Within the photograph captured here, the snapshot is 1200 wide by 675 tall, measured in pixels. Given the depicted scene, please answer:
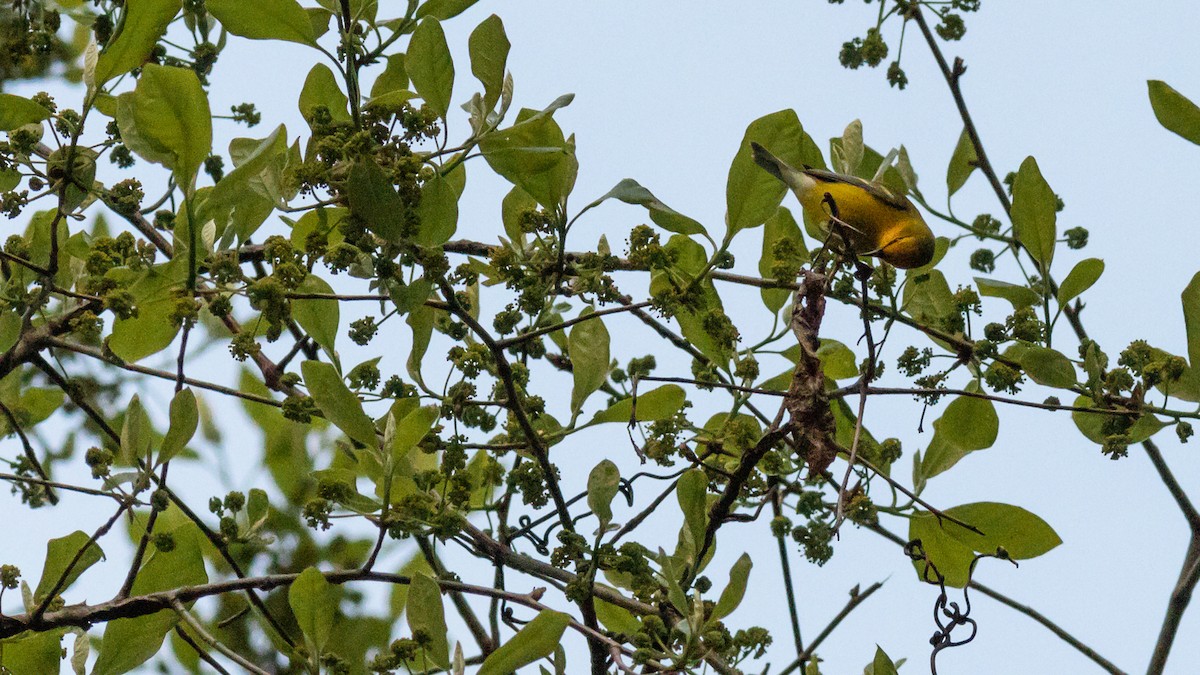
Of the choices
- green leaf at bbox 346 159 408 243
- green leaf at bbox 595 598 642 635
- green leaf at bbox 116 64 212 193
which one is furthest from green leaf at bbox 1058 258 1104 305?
green leaf at bbox 116 64 212 193

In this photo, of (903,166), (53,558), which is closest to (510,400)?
(53,558)

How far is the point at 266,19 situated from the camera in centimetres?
167

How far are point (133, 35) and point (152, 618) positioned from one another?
881mm

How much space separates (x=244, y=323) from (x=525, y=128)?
165 centimetres

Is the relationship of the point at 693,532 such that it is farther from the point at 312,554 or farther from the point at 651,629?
the point at 312,554

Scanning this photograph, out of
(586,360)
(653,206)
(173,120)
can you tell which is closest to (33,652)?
(173,120)

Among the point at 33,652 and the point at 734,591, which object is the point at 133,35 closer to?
the point at 33,652

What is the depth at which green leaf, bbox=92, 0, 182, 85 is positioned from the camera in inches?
61.9

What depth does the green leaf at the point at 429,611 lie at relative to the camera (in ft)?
5.45

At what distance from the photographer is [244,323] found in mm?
3119

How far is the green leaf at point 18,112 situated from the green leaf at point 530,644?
3.68 feet

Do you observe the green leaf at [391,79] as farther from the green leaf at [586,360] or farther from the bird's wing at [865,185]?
the bird's wing at [865,185]

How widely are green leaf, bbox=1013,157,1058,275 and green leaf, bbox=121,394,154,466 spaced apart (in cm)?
157

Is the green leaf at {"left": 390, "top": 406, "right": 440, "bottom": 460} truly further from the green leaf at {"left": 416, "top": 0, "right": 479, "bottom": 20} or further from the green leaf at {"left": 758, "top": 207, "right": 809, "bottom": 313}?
the green leaf at {"left": 758, "top": 207, "right": 809, "bottom": 313}
